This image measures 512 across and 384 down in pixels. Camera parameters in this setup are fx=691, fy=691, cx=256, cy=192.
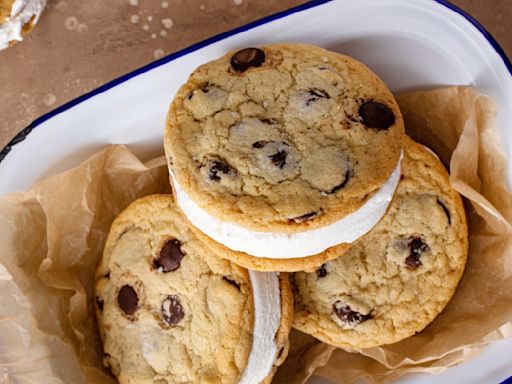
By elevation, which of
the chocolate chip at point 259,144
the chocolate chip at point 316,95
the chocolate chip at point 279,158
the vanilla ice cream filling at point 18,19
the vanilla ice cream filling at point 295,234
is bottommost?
the vanilla ice cream filling at point 295,234

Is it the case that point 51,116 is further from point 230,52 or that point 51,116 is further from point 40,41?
point 40,41

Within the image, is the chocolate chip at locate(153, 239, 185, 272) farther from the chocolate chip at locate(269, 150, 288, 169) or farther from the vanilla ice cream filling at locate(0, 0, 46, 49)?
the vanilla ice cream filling at locate(0, 0, 46, 49)

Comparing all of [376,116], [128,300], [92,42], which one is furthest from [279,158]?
[92,42]

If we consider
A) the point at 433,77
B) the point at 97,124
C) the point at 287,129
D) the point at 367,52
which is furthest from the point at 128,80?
the point at 433,77

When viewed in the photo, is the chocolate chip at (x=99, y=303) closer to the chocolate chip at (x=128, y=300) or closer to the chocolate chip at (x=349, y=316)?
the chocolate chip at (x=128, y=300)

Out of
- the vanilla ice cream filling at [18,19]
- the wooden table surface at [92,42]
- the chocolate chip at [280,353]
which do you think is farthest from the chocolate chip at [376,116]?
the vanilla ice cream filling at [18,19]

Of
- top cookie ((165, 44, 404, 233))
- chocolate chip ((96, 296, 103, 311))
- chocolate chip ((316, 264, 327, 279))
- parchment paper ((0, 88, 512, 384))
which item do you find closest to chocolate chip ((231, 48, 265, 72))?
top cookie ((165, 44, 404, 233))
